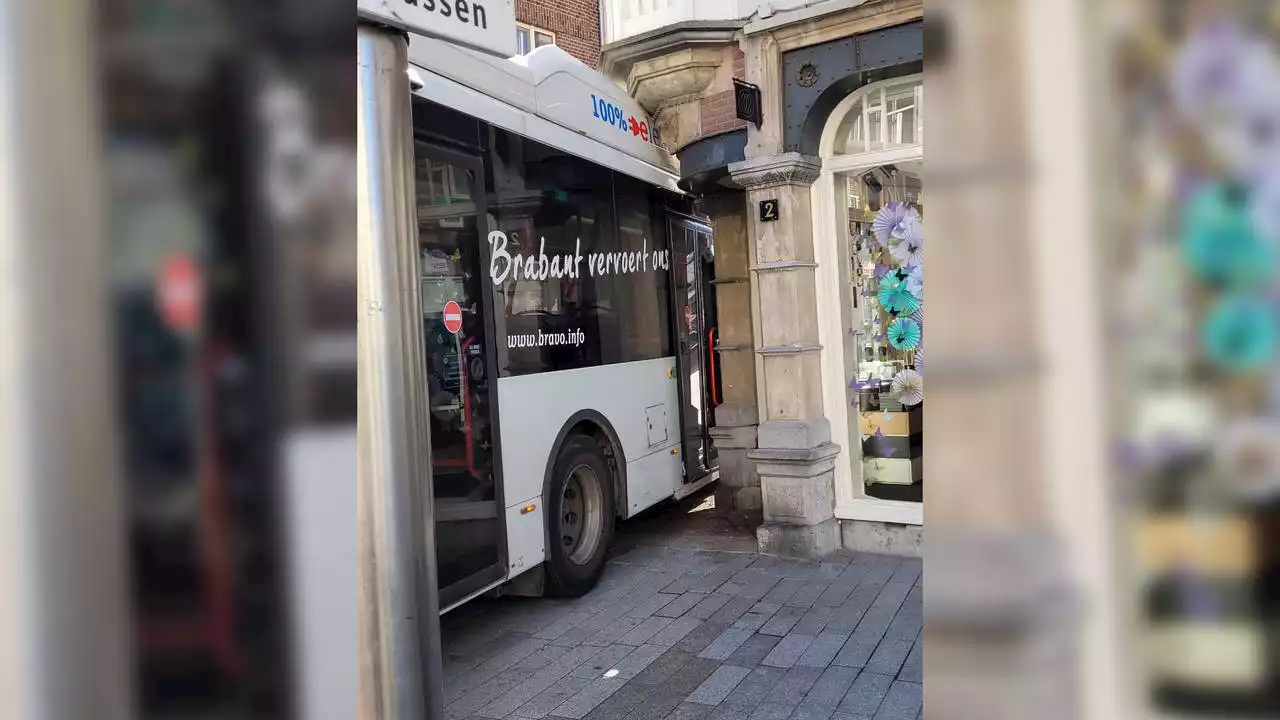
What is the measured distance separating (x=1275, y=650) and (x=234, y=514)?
99 centimetres

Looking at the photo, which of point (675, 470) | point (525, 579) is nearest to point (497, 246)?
point (525, 579)

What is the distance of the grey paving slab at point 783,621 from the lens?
5.47 meters

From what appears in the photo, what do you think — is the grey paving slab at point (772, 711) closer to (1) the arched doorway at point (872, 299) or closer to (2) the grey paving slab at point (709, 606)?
(2) the grey paving slab at point (709, 606)

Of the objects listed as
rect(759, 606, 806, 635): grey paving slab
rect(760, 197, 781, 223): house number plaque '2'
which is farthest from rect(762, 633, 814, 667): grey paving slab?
rect(760, 197, 781, 223): house number plaque '2'

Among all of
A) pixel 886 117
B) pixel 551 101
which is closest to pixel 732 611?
pixel 551 101

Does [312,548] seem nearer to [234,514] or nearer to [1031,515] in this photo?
[234,514]

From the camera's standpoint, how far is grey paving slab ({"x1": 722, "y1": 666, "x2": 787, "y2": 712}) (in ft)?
14.6

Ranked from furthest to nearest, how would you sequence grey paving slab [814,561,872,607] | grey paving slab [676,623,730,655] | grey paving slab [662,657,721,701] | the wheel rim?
1. the wheel rim
2. grey paving slab [814,561,872,607]
3. grey paving slab [676,623,730,655]
4. grey paving slab [662,657,721,701]

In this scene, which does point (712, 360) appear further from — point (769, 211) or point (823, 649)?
point (823, 649)

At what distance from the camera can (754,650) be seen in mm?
5156

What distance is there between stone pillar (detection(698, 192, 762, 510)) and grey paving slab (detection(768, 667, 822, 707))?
13.1 feet

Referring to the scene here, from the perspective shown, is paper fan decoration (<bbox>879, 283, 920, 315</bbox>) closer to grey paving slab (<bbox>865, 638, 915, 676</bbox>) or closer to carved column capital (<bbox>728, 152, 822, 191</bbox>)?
carved column capital (<bbox>728, 152, 822, 191</bbox>)

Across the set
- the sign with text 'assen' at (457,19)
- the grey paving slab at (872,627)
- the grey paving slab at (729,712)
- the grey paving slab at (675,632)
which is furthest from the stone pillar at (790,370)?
the sign with text 'assen' at (457,19)

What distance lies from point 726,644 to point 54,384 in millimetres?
4813
